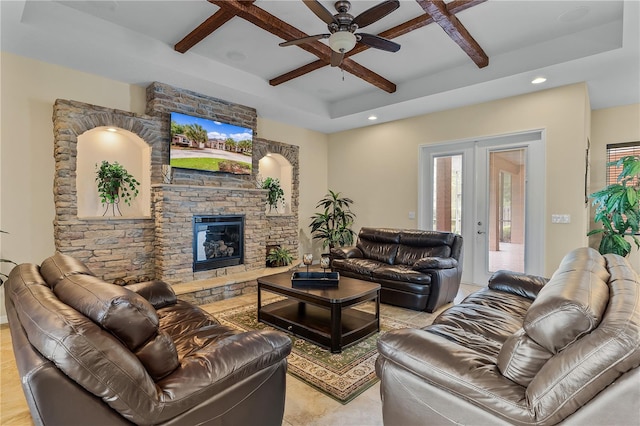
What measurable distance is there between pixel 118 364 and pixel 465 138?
5.35m

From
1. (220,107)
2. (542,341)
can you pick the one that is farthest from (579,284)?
(220,107)

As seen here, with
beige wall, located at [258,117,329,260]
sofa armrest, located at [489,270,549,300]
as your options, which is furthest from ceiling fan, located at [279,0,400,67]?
beige wall, located at [258,117,329,260]

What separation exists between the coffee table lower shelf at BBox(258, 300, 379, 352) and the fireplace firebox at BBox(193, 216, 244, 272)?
5.28 ft

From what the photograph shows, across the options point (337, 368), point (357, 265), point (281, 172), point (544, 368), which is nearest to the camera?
point (544, 368)

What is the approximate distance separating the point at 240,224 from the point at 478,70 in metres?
4.09

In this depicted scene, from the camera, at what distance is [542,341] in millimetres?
1228

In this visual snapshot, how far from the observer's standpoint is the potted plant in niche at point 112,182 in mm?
4125

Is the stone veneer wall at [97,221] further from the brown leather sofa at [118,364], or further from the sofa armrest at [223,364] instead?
the sofa armrest at [223,364]

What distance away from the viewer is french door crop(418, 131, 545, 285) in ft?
15.1

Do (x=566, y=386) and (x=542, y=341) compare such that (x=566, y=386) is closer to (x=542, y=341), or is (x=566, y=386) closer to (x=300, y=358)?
(x=542, y=341)

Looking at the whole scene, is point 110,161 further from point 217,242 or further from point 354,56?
point 354,56

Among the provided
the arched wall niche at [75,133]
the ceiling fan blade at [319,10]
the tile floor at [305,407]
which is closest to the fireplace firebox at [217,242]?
the arched wall niche at [75,133]

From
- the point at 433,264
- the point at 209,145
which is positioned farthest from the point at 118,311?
the point at 209,145

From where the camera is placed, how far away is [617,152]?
5160 millimetres
